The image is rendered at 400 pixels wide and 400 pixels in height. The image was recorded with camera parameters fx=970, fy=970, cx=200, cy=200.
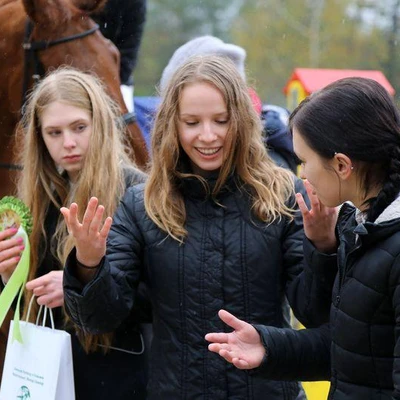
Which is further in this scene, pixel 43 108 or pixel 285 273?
pixel 43 108

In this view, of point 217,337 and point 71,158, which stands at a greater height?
point 71,158

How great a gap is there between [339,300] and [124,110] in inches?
99.4

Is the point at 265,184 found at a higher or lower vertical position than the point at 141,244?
higher

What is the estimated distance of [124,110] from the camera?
16.0 ft

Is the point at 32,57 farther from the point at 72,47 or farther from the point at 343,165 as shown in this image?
the point at 343,165

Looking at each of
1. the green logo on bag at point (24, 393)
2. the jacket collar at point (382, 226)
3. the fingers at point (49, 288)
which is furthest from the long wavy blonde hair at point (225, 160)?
the green logo on bag at point (24, 393)

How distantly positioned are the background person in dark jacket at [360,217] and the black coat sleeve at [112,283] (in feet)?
1.64

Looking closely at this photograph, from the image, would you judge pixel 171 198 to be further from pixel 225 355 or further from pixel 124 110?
pixel 124 110

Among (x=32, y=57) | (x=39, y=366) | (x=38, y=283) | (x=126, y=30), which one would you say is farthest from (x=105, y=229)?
(x=126, y=30)

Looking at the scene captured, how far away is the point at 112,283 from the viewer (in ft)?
10.2

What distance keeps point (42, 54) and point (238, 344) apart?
2.52 m

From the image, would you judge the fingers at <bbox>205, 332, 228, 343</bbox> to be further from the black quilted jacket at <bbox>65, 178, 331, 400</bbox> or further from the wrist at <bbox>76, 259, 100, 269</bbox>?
the wrist at <bbox>76, 259, 100, 269</bbox>

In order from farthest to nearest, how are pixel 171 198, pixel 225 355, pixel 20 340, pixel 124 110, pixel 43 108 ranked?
pixel 124 110 < pixel 43 108 < pixel 20 340 < pixel 171 198 < pixel 225 355

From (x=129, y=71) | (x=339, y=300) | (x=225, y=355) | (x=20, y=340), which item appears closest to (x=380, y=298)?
(x=339, y=300)
